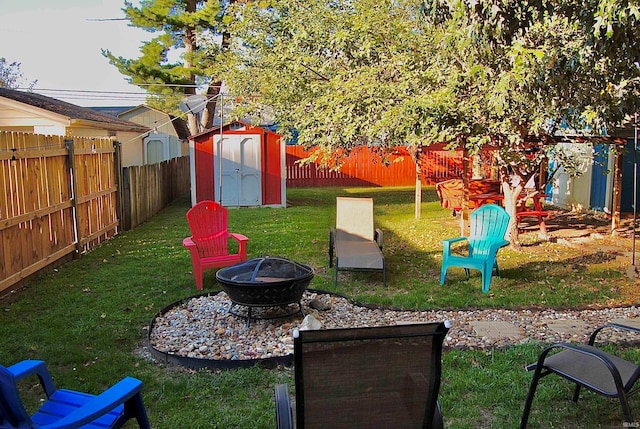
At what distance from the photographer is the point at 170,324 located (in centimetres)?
493

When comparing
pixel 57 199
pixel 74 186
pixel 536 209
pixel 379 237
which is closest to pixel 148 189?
pixel 74 186

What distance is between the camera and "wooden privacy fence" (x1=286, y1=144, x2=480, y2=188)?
69.9ft

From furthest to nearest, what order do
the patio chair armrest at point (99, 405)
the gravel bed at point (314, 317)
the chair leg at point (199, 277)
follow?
the chair leg at point (199, 277), the gravel bed at point (314, 317), the patio chair armrest at point (99, 405)

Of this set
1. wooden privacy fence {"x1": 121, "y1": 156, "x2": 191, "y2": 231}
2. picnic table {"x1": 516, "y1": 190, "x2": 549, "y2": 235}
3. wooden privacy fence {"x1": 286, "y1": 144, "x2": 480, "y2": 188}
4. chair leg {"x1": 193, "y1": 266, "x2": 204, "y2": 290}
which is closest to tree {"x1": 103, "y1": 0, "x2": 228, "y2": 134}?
wooden privacy fence {"x1": 121, "y1": 156, "x2": 191, "y2": 231}

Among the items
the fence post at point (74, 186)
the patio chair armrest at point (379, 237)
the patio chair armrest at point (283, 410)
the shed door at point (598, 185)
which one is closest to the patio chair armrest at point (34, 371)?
the patio chair armrest at point (283, 410)

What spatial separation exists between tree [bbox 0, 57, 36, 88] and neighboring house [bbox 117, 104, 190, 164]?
21.3 meters

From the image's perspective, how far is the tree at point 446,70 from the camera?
4461 mm

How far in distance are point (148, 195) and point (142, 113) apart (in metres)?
13.7

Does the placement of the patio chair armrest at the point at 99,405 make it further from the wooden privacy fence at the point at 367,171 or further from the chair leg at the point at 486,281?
the wooden privacy fence at the point at 367,171

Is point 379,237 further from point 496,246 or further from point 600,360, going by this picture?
point 600,360

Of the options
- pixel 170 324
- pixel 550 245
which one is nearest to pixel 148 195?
pixel 170 324

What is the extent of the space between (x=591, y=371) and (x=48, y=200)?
21.8ft

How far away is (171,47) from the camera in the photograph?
17406mm

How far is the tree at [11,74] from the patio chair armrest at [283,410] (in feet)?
145
